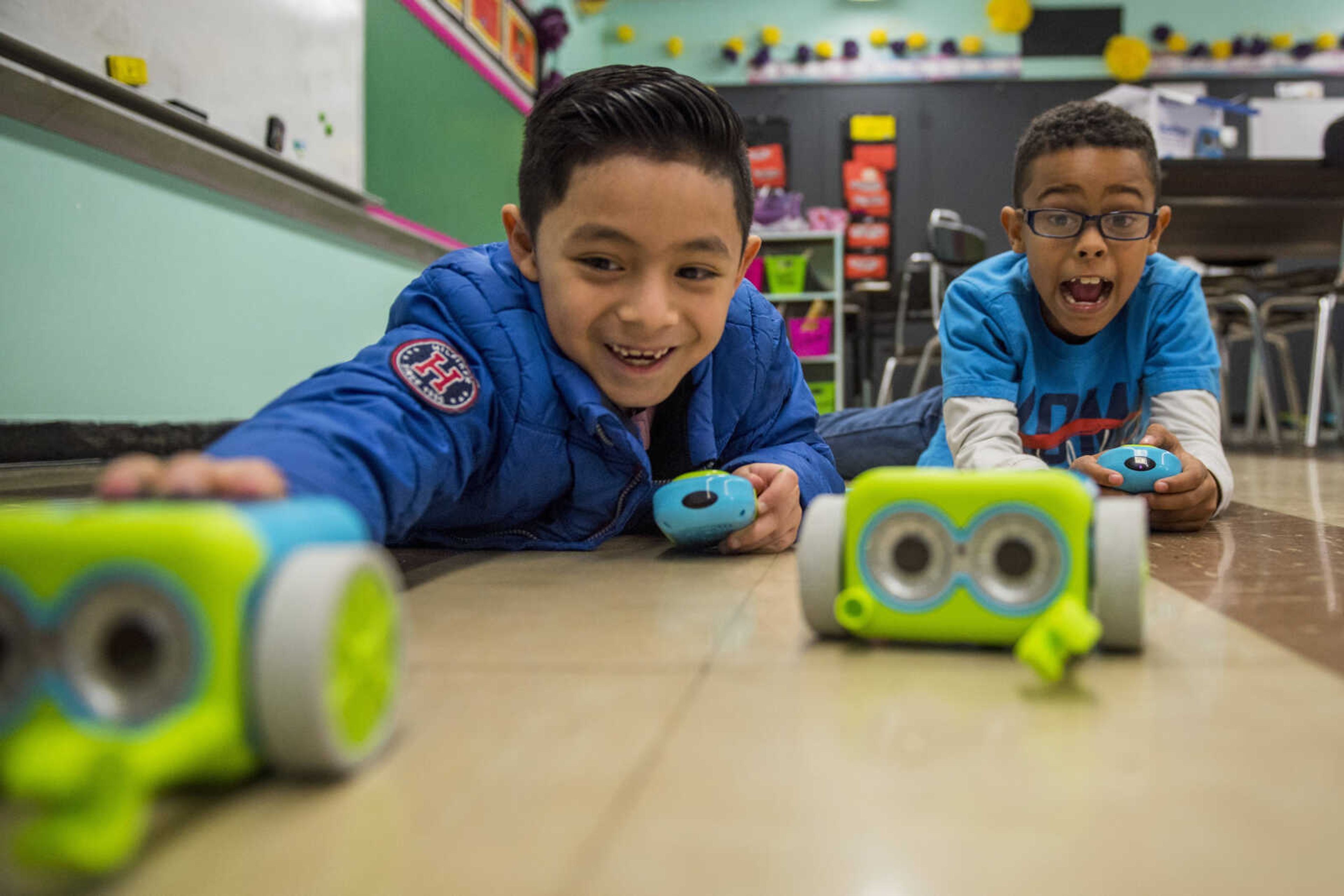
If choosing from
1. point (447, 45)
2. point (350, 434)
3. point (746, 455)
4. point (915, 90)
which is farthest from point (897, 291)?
point (350, 434)

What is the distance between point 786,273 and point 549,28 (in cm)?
234

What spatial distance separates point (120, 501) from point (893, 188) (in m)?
6.67

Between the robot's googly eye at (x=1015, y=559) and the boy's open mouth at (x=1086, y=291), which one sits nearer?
the robot's googly eye at (x=1015, y=559)

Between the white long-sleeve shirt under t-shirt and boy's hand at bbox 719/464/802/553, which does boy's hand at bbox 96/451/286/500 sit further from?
the white long-sleeve shirt under t-shirt

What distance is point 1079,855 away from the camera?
363 millimetres

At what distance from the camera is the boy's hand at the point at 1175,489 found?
48.9 inches

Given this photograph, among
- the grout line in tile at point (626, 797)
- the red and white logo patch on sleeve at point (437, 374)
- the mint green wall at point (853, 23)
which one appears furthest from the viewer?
the mint green wall at point (853, 23)

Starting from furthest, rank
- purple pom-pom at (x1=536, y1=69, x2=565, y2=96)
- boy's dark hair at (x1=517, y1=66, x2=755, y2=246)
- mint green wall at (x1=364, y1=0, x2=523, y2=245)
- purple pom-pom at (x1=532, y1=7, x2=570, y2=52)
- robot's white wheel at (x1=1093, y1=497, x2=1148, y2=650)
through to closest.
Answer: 1. purple pom-pom at (x1=536, y1=69, x2=565, y2=96)
2. purple pom-pom at (x1=532, y1=7, x2=570, y2=52)
3. mint green wall at (x1=364, y1=0, x2=523, y2=245)
4. boy's dark hair at (x1=517, y1=66, x2=755, y2=246)
5. robot's white wheel at (x1=1093, y1=497, x2=1148, y2=650)

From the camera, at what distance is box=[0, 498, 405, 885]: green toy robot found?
382 mm

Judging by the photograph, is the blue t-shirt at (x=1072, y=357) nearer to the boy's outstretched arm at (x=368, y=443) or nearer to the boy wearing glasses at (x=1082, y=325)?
the boy wearing glasses at (x=1082, y=325)

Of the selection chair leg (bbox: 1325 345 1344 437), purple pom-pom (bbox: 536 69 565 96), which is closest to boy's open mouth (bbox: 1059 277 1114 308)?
chair leg (bbox: 1325 345 1344 437)

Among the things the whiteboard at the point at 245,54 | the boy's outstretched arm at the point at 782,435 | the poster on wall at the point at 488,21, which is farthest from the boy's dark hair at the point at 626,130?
the poster on wall at the point at 488,21

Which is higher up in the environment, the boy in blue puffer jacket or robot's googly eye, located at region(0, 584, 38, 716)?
the boy in blue puffer jacket

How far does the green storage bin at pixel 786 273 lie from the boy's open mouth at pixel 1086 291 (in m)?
2.69
